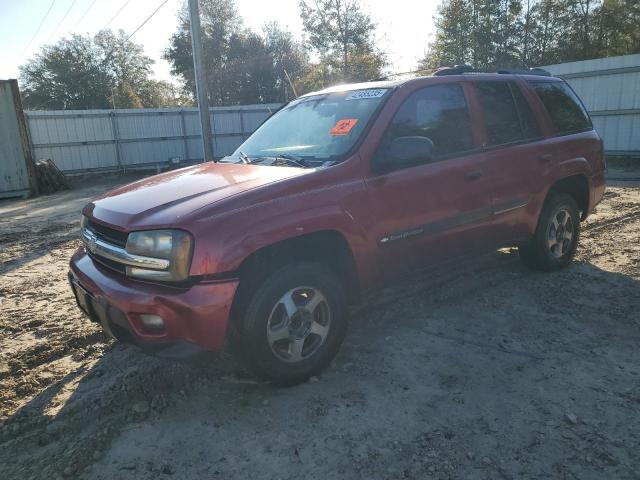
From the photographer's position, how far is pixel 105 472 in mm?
2482

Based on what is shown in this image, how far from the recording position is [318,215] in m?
3.09

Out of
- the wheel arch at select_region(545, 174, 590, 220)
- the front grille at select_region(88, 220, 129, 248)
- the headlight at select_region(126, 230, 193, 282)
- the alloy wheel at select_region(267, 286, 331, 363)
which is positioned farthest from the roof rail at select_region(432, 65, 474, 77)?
the front grille at select_region(88, 220, 129, 248)

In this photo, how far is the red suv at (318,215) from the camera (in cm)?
275

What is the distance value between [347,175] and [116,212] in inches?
58.5

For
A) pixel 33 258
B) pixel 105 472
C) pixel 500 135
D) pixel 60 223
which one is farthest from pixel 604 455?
pixel 60 223

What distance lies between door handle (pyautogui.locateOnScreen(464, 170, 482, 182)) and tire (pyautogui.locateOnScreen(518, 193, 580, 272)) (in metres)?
1.13

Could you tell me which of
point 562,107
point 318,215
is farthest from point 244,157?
point 562,107

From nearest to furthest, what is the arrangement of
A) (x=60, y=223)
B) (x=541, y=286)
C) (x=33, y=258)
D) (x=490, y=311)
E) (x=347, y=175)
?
1. (x=347, y=175)
2. (x=490, y=311)
3. (x=541, y=286)
4. (x=33, y=258)
5. (x=60, y=223)

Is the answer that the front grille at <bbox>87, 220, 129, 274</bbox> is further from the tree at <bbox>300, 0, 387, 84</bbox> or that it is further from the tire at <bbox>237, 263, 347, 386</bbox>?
the tree at <bbox>300, 0, 387, 84</bbox>

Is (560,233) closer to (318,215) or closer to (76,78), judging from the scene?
(318,215)

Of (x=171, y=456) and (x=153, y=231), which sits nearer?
(x=171, y=456)

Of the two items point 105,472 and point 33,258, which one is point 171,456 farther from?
point 33,258

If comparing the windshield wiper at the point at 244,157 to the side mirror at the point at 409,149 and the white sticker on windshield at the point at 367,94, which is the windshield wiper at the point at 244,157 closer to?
the white sticker on windshield at the point at 367,94

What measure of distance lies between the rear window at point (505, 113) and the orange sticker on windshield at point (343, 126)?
4.41 feet
